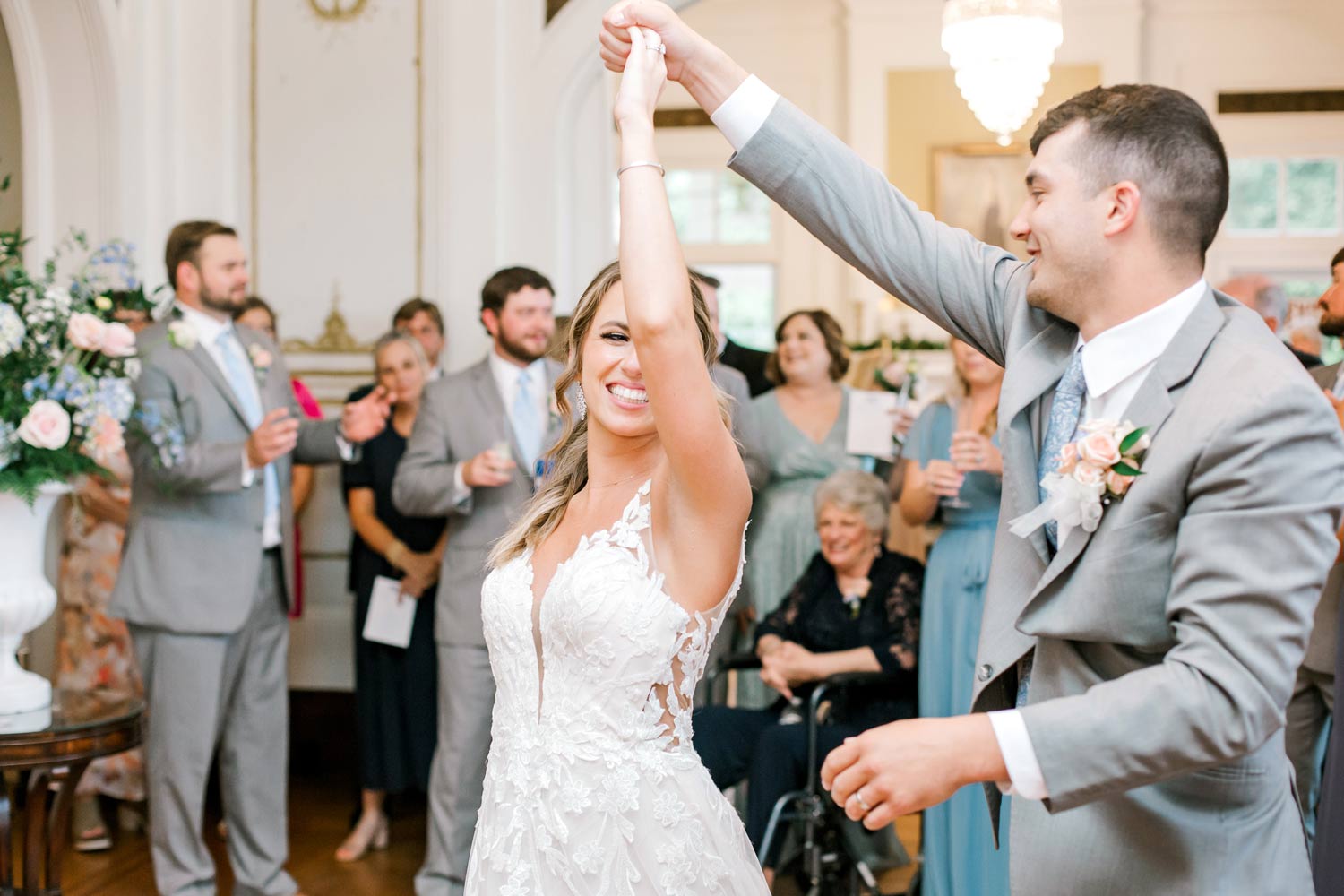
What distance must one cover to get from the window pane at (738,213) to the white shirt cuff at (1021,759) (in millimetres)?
10764

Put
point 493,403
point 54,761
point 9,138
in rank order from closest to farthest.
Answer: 1. point 54,761
2. point 493,403
3. point 9,138

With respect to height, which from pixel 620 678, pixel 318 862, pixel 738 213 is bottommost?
pixel 318 862

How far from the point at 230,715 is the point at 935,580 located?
7.19 feet

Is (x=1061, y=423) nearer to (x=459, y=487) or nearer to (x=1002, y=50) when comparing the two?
(x=459, y=487)

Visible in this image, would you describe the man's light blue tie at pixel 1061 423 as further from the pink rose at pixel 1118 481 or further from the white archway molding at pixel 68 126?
the white archway molding at pixel 68 126

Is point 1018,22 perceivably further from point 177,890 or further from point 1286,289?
point 1286,289

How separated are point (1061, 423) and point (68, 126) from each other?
4.50 m

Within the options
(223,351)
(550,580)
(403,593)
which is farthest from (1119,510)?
(403,593)

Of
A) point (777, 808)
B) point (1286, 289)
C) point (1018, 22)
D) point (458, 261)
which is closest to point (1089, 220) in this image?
point (777, 808)

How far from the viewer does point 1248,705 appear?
129cm

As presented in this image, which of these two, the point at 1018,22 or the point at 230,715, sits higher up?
the point at 1018,22

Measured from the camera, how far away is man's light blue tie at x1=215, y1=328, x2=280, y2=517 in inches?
160

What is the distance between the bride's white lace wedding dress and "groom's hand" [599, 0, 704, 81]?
0.60m

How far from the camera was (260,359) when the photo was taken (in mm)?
4031
